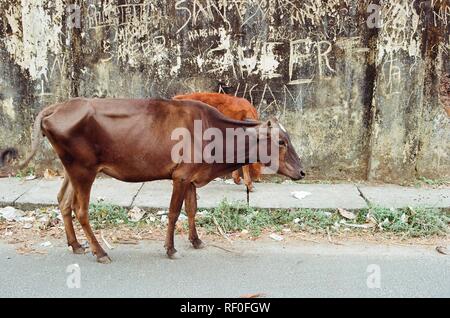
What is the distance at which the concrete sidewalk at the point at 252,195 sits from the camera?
601 cm

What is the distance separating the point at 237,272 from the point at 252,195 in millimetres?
1889

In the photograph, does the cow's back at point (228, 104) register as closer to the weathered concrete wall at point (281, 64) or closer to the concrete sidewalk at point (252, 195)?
the weathered concrete wall at point (281, 64)

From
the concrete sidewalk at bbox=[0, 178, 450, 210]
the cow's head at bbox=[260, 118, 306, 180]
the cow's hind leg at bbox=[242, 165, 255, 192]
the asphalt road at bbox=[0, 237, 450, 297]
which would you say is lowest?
the asphalt road at bbox=[0, 237, 450, 297]

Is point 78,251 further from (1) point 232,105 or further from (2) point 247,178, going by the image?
(1) point 232,105

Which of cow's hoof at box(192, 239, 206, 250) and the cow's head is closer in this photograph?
the cow's head

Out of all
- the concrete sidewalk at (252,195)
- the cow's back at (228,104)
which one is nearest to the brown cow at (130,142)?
the concrete sidewalk at (252,195)

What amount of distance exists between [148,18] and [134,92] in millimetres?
955

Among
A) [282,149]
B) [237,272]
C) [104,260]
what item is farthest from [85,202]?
[282,149]

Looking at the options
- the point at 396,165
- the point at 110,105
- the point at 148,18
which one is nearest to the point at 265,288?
the point at 110,105

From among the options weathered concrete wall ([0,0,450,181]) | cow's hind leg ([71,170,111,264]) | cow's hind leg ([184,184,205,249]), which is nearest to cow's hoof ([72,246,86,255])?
cow's hind leg ([71,170,111,264])

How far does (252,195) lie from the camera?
6320 millimetres

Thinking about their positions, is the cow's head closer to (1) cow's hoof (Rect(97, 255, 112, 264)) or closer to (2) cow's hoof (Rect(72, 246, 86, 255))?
(1) cow's hoof (Rect(97, 255, 112, 264))

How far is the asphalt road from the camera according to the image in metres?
4.16

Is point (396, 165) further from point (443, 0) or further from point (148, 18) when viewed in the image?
point (148, 18)
